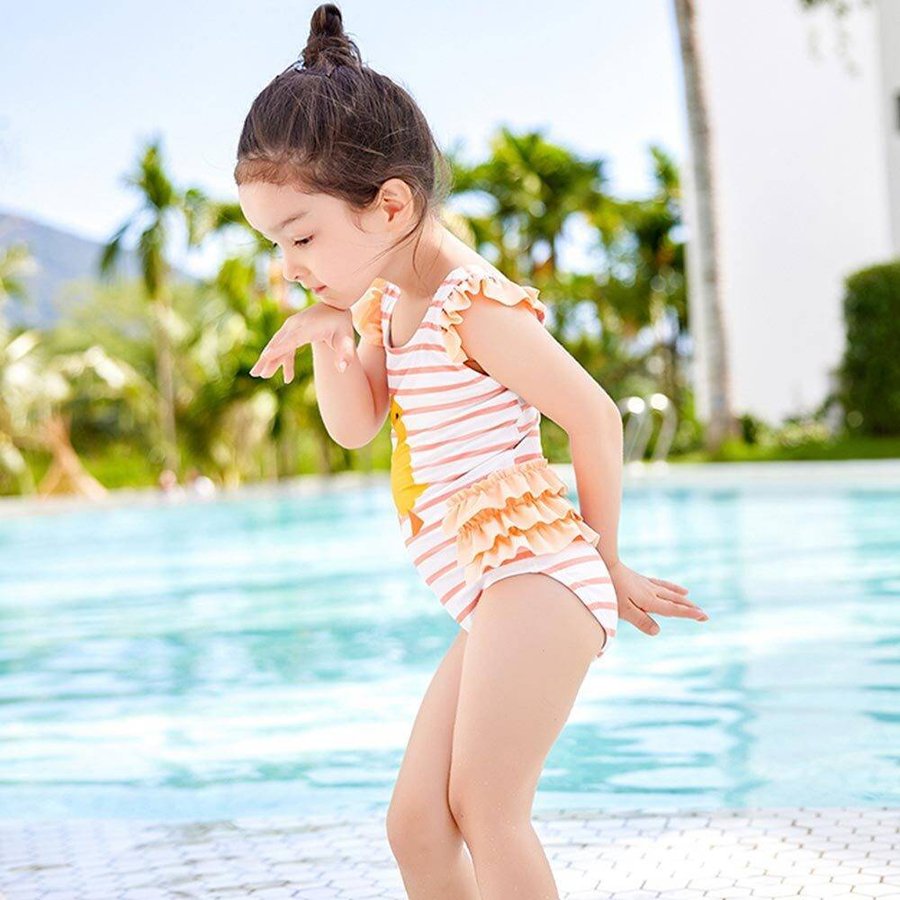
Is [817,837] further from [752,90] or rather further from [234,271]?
[234,271]

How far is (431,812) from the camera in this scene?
2045 millimetres

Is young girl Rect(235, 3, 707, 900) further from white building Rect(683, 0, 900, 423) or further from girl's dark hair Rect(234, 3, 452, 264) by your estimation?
white building Rect(683, 0, 900, 423)

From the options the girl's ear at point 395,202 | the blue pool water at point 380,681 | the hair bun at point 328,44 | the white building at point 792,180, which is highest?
the white building at point 792,180

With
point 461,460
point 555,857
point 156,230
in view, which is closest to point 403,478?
point 461,460

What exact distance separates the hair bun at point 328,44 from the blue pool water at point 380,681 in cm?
235

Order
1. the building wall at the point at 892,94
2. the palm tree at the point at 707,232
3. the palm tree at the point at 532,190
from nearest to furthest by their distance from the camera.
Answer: the palm tree at the point at 707,232 → the building wall at the point at 892,94 → the palm tree at the point at 532,190

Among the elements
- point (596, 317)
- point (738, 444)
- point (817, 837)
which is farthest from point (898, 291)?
point (817, 837)

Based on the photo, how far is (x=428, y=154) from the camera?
2125 mm

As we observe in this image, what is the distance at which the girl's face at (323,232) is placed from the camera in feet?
6.79

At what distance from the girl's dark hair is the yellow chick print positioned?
0.26 metres

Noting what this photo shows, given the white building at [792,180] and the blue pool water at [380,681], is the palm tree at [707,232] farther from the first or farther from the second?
the blue pool water at [380,681]

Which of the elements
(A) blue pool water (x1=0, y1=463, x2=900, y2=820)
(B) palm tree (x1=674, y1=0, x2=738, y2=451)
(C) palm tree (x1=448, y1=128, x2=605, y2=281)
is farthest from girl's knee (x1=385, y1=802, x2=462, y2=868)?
(C) palm tree (x1=448, y1=128, x2=605, y2=281)

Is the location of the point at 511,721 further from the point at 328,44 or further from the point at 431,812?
the point at 328,44

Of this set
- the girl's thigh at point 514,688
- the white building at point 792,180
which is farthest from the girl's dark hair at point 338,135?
the white building at point 792,180
